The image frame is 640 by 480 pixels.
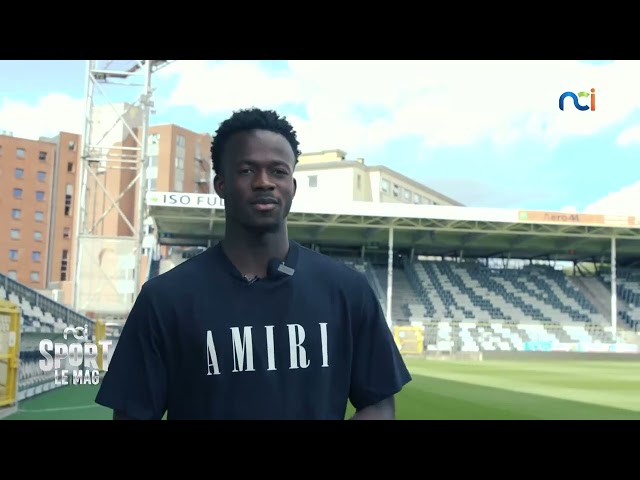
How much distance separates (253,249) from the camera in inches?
72.2

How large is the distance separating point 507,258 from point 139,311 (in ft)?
79.1

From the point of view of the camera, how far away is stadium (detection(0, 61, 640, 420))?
26.2ft

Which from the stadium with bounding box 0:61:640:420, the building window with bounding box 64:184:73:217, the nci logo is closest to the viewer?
the nci logo

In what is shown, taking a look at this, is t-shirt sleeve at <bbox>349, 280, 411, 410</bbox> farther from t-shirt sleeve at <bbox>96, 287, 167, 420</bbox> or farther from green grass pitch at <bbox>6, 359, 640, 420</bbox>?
green grass pitch at <bbox>6, 359, 640, 420</bbox>

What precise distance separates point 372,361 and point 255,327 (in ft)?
1.02

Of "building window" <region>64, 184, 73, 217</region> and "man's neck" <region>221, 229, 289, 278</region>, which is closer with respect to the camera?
"man's neck" <region>221, 229, 289, 278</region>

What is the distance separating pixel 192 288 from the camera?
175cm

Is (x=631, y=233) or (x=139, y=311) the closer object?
(x=139, y=311)

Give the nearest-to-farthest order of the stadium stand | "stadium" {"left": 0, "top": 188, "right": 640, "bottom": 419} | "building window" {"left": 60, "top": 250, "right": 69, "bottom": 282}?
"stadium" {"left": 0, "top": 188, "right": 640, "bottom": 419} < "building window" {"left": 60, "top": 250, "right": 69, "bottom": 282} < the stadium stand

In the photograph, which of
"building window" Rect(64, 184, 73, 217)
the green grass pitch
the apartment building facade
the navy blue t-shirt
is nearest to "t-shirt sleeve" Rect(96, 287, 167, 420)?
the navy blue t-shirt

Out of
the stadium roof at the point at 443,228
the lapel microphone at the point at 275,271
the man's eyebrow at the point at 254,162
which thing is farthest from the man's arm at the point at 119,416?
the stadium roof at the point at 443,228

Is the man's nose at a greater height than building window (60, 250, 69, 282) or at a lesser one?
lesser
